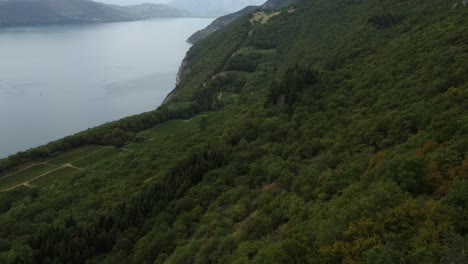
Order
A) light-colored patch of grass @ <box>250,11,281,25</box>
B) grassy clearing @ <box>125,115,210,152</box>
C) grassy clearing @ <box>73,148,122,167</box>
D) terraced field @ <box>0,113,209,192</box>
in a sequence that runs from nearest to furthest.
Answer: terraced field @ <box>0,113,209,192</box> < grassy clearing @ <box>73,148,122,167</box> < grassy clearing @ <box>125,115,210,152</box> < light-colored patch of grass @ <box>250,11,281,25</box>

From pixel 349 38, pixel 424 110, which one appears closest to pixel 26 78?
pixel 349 38

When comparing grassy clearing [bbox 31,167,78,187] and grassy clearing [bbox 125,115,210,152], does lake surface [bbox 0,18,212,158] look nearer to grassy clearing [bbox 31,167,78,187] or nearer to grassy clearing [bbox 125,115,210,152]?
grassy clearing [bbox 125,115,210,152]

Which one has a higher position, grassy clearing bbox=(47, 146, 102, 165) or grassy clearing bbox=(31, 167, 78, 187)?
grassy clearing bbox=(47, 146, 102, 165)

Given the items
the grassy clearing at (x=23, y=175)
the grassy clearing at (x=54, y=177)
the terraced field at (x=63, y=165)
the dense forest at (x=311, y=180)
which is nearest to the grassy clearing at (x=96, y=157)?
the terraced field at (x=63, y=165)

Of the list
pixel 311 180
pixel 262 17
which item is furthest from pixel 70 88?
pixel 311 180

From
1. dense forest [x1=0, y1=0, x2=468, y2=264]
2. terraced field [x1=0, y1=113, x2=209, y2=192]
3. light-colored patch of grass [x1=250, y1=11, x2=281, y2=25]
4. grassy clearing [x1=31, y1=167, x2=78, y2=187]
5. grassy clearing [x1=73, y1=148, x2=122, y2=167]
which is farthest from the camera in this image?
light-colored patch of grass [x1=250, y1=11, x2=281, y2=25]

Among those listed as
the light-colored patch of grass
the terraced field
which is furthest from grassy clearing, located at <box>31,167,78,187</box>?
the light-colored patch of grass

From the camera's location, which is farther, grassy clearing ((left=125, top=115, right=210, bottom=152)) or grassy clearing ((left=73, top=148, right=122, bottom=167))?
grassy clearing ((left=125, top=115, right=210, bottom=152))

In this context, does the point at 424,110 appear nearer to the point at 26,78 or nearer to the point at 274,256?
the point at 274,256
